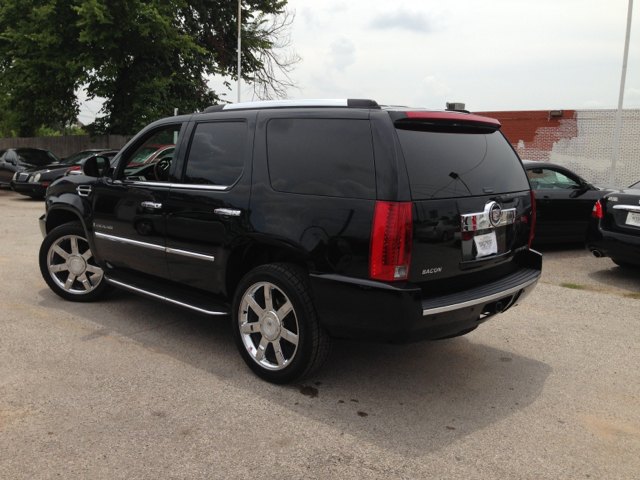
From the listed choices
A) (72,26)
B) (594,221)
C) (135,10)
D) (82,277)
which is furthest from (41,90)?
(594,221)

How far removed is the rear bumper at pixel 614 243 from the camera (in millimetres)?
6867

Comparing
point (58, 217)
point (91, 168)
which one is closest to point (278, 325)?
point (91, 168)

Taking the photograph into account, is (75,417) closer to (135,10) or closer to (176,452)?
(176,452)

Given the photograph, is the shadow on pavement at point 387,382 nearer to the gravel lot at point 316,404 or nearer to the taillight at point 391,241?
the gravel lot at point 316,404

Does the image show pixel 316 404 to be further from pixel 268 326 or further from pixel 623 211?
pixel 623 211

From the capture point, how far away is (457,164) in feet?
12.2

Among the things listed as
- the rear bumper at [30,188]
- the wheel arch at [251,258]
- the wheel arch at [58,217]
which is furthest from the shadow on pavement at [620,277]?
the rear bumper at [30,188]

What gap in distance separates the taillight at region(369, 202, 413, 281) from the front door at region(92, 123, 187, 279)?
205cm

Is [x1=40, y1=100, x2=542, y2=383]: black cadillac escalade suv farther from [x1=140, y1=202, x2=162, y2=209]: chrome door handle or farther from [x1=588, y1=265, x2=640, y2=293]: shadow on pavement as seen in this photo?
[x1=588, y1=265, x2=640, y2=293]: shadow on pavement

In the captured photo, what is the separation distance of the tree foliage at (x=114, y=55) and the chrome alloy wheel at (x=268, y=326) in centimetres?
2032

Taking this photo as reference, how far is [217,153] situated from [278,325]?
1.44 metres

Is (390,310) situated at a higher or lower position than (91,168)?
lower

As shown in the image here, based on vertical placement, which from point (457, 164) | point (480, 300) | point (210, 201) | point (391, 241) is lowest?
point (480, 300)

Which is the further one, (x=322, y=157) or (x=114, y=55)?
(x=114, y=55)
